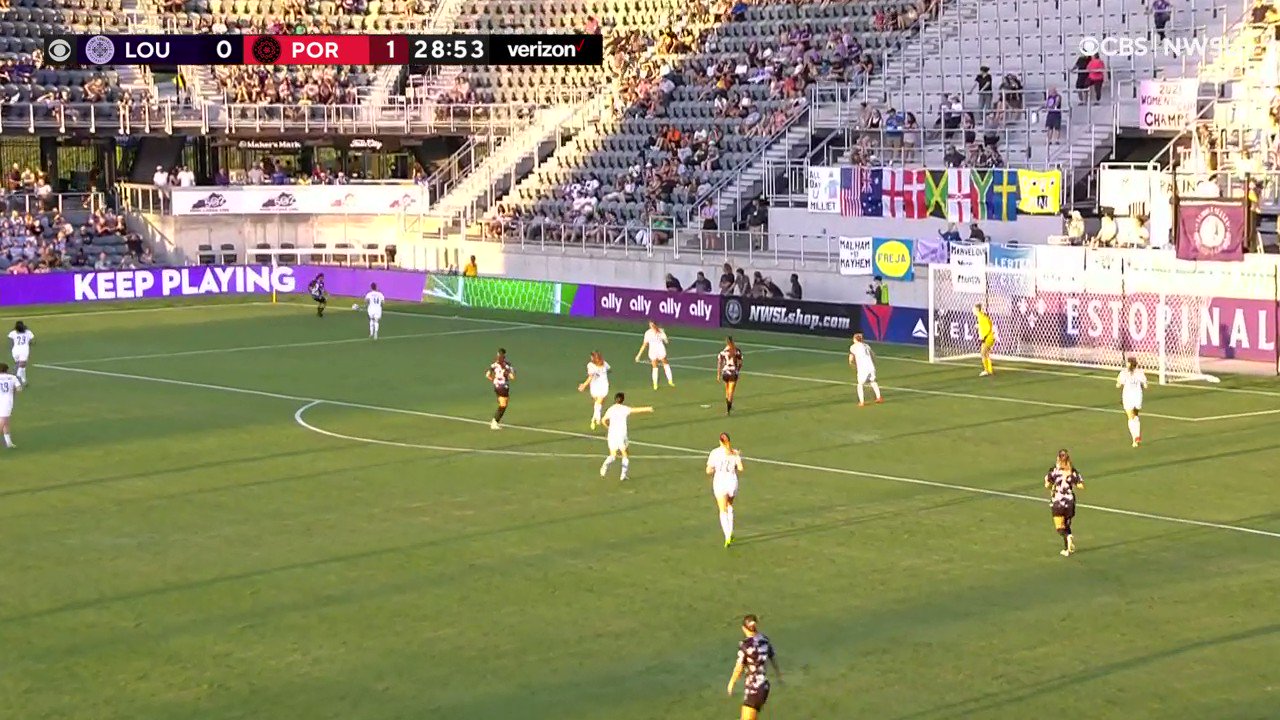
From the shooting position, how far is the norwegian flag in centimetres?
5188

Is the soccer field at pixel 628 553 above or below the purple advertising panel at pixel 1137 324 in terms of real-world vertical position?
below

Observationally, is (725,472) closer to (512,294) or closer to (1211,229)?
(1211,229)

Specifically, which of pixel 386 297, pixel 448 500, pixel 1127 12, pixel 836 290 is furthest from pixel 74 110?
pixel 448 500

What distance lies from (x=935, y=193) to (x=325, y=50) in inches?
1026

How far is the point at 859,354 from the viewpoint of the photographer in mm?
36656

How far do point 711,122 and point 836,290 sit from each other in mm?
13373

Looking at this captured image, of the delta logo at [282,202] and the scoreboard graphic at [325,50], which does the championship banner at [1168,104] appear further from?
the delta logo at [282,202]

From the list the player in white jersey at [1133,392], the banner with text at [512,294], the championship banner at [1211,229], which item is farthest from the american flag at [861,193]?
Answer: the player in white jersey at [1133,392]

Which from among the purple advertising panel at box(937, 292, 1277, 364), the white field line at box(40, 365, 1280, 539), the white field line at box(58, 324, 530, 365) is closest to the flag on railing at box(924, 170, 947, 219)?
the purple advertising panel at box(937, 292, 1277, 364)

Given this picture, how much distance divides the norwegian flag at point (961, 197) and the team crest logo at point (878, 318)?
4895mm

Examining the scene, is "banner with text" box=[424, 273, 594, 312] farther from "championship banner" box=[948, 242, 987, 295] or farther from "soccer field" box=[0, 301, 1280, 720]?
"soccer field" box=[0, 301, 1280, 720]

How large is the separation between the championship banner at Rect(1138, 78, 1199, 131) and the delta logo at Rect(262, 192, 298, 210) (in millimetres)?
31597

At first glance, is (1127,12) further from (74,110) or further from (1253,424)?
(74,110)

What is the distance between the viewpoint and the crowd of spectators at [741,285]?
5278 cm
